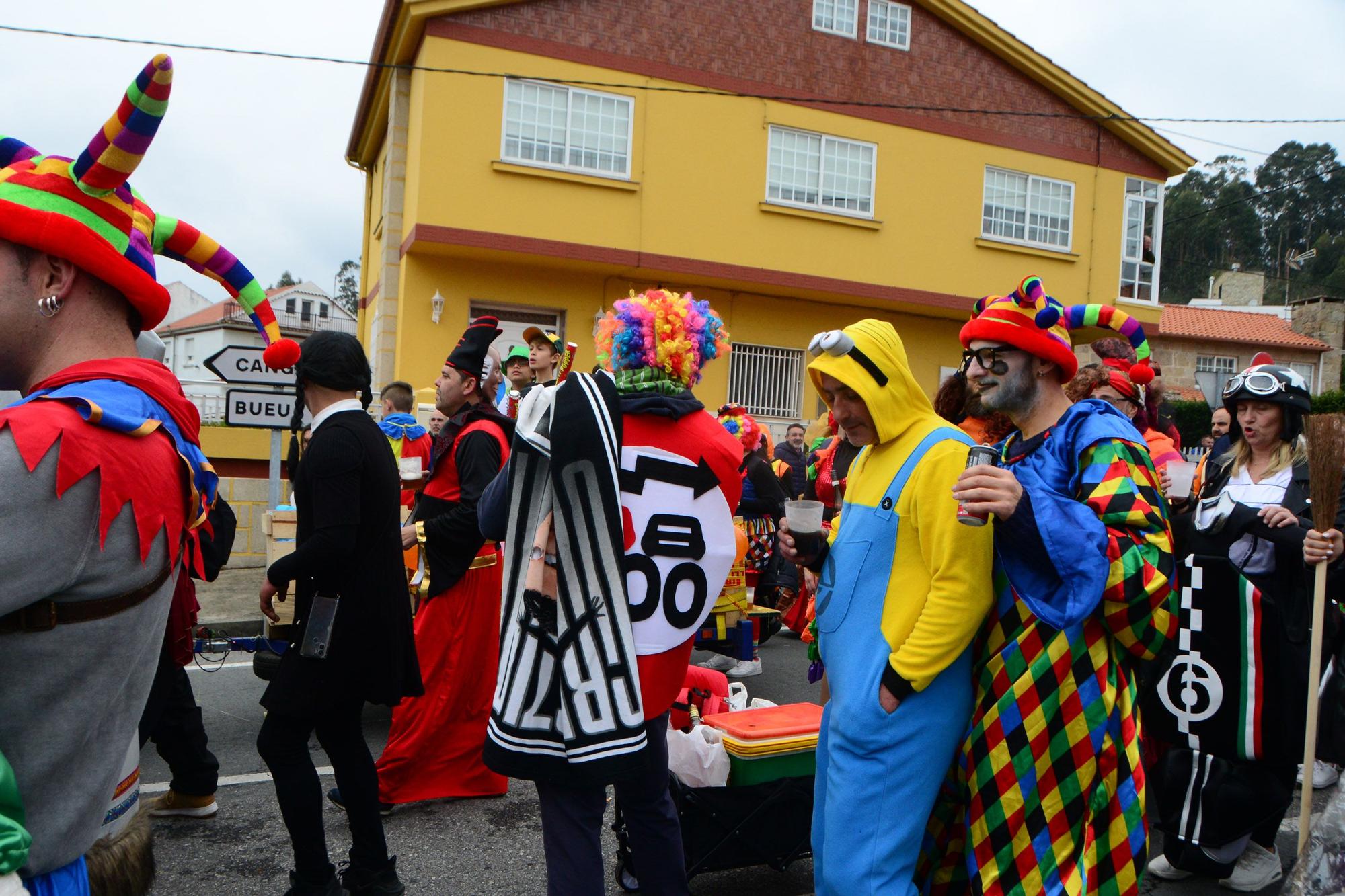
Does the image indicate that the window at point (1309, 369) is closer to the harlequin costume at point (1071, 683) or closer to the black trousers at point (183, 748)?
the harlequin costume at point (1071, 683)

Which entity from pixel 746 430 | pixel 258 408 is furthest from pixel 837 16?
pixel 258 408

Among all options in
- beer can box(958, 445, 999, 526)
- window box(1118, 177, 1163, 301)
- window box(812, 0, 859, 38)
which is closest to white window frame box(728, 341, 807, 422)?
window box(812, 0, 859, 38)

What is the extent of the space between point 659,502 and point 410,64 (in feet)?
45.3

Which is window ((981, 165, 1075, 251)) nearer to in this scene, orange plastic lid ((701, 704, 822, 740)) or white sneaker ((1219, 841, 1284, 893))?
white sneaker ((1219, 841, 1284, 893))

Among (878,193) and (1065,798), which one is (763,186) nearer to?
(878,193)

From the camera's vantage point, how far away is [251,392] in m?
8.34

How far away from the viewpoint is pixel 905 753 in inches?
94.3

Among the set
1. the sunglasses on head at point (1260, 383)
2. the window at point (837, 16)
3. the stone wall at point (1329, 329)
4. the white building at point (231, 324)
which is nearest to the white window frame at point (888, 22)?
the window at point (837, 16)

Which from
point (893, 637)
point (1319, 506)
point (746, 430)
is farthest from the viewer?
point (746, 430)

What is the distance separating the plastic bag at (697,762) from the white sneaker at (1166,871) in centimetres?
187

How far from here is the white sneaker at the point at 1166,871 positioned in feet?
12.5

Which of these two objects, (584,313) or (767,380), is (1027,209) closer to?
(767,380)

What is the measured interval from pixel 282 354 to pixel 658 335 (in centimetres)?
138

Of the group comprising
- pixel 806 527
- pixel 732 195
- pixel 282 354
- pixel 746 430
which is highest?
pixel 732 195
